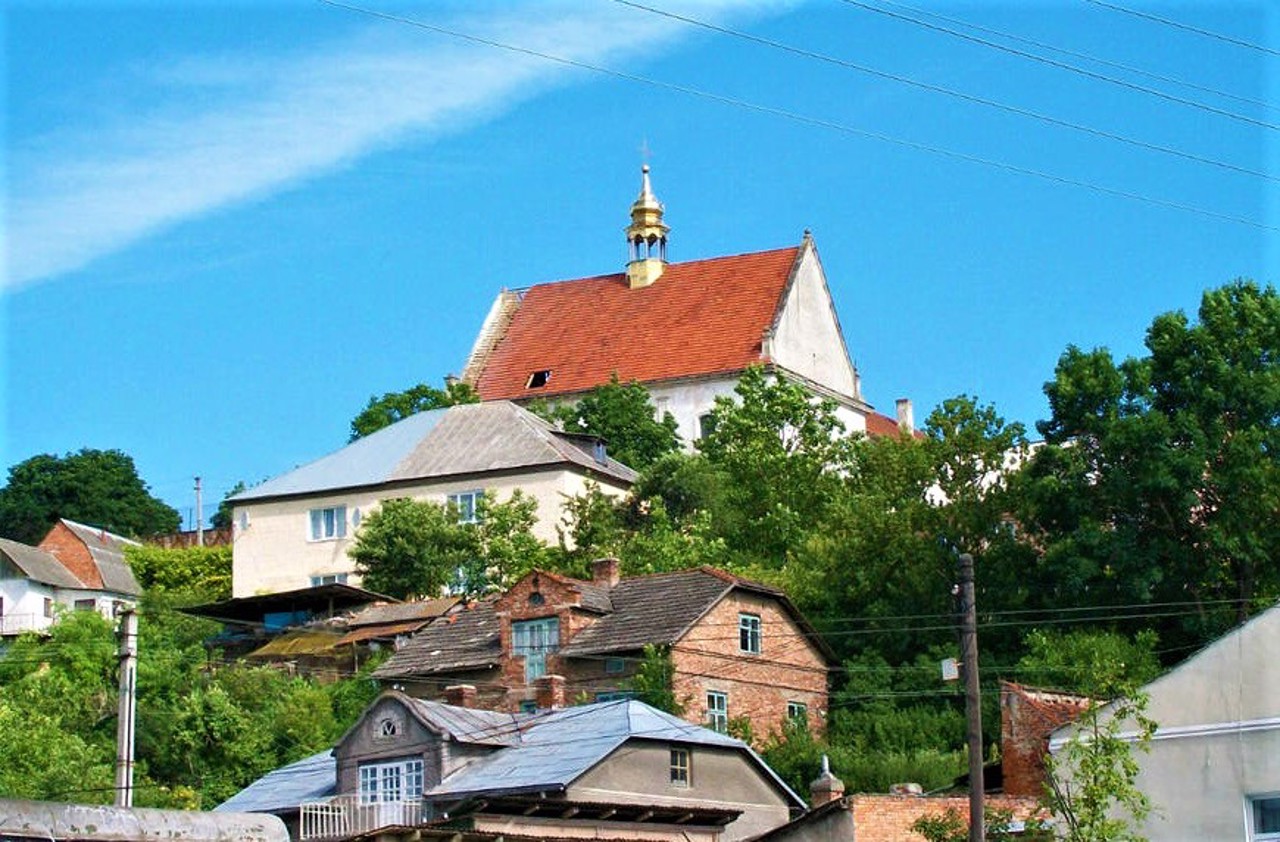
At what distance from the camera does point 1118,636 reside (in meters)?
49.8

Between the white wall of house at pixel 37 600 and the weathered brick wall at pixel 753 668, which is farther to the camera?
the white wall of house at pixel 37 600

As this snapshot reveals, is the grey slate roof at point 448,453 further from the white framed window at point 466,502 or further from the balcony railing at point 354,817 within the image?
the balcony railing at point 354,817

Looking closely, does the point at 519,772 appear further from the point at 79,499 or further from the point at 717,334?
the point at 79,499

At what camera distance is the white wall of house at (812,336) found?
86.1 meters

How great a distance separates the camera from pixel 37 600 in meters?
78.1

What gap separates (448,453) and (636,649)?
24.9 m

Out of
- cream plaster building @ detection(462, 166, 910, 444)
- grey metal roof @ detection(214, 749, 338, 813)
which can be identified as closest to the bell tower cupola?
cream plaster building @ detection(462, 166, 910, 444)

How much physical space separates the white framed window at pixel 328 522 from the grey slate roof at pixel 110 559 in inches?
314

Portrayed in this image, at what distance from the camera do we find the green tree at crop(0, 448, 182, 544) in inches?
4043

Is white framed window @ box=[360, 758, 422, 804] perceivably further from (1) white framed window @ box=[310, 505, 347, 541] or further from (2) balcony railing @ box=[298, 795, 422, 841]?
(1) white framed window @ box=[310, 505, 347, 541]

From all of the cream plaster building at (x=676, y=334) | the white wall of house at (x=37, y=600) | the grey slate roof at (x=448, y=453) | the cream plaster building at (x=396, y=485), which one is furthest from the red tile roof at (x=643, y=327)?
the white wall of house at (x=37, y=600)

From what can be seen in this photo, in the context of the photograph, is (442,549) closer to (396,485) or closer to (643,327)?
(396,485)

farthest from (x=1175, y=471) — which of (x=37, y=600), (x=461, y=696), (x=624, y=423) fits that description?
(x=37, y=600)

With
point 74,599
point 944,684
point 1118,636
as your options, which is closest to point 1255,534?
point 1118,636
